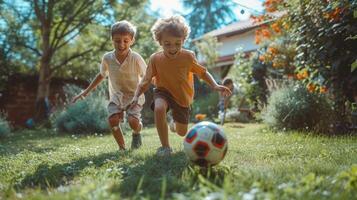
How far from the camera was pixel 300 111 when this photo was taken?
26.9ft

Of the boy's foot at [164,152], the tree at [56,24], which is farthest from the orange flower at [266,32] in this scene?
the tree at [56,24]

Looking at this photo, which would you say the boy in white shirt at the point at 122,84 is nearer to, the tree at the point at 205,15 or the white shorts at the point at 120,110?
the white shorts at the point at 120,110

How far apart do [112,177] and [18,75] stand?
50.6 feet

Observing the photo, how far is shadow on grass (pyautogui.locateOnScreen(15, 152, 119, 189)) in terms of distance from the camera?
3596 mm

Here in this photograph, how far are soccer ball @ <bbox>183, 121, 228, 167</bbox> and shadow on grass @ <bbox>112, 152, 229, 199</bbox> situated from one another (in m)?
0.08

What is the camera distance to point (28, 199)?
283 centimetres

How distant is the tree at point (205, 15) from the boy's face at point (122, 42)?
33.2m

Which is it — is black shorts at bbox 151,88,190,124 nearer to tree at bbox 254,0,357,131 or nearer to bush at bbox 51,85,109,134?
tree at bbox 254,0,357,131

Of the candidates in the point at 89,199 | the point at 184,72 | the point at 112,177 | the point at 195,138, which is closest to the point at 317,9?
the point at 184,72

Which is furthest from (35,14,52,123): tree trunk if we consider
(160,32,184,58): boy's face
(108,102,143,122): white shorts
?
(160,32,184,58): boy's face

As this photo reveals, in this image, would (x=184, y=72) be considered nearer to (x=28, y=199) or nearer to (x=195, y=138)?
(x=195, y=138)

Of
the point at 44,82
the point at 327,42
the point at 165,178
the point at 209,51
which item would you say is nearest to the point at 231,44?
the point at 209,51

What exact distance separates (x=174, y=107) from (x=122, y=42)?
1143 mm

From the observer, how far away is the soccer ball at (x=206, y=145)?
3.52 metres
